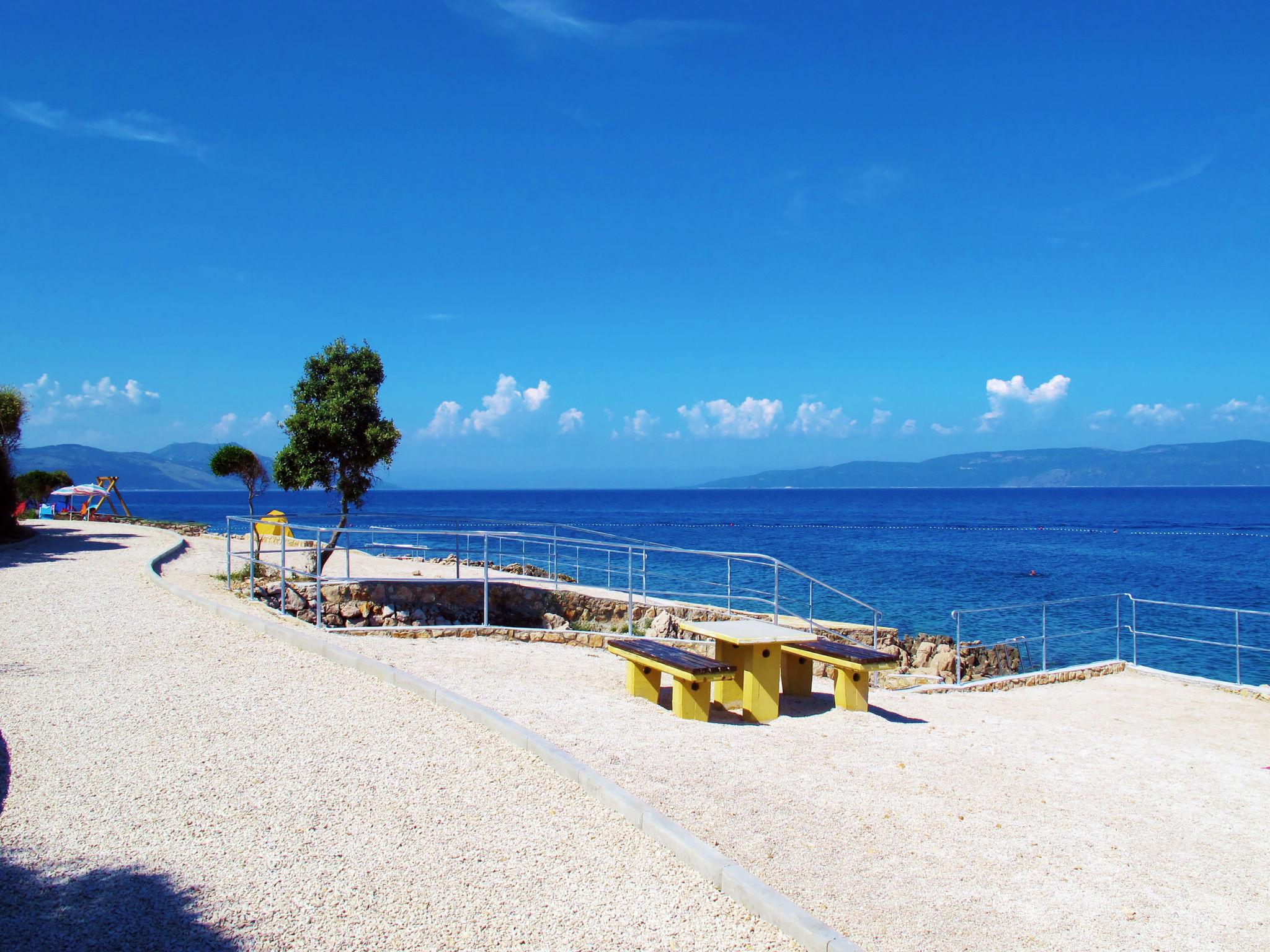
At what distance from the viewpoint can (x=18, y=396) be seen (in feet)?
91.4

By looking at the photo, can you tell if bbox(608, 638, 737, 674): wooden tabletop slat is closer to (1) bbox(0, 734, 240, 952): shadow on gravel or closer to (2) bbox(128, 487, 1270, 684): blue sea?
(1) bbox(0, 734, 240, 952): shadow on gravel

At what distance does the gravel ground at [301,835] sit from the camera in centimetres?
388

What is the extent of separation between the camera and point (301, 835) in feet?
15.7

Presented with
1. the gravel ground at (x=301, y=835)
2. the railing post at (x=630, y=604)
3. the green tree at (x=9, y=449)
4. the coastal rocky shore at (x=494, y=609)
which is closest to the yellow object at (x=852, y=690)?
the railing post at (x=630, y=604)

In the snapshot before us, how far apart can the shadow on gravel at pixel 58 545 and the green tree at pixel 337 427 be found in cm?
483

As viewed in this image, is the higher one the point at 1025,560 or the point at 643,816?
the point at 643,816

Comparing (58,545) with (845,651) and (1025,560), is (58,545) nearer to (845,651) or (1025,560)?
(845,651)

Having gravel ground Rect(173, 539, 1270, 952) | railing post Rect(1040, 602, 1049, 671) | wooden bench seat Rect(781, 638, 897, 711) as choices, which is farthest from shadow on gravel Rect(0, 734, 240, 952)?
railing post Rect(1040, 602, 1049, 671)

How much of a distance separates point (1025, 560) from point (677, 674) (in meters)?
48.9

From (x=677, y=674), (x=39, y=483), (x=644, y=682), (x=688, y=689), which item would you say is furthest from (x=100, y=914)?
(x=39, y=483)

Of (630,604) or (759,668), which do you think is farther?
(630,604)

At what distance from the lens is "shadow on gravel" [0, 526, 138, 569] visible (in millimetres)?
18297

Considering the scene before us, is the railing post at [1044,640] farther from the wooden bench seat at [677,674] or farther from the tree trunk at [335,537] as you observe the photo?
the tree trunk at [335,537]

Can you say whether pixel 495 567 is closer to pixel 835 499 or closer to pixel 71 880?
pixel 71 880
